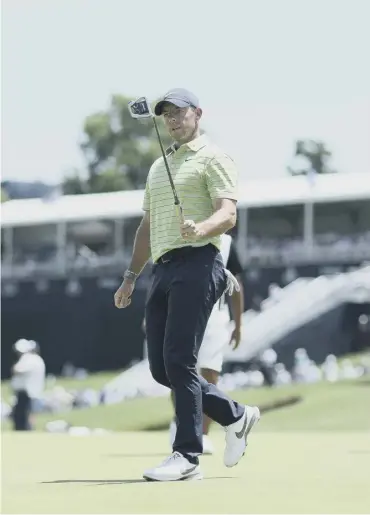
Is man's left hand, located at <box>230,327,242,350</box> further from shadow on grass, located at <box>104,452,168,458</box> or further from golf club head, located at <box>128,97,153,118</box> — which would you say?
golf club head, located at <box>128,97,153,118</box>

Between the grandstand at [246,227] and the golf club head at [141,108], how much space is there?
27.0 meters

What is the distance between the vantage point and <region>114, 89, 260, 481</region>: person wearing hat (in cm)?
633

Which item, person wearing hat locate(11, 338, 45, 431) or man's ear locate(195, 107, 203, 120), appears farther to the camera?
person wearing hat locate(11, 338, 45, 431)

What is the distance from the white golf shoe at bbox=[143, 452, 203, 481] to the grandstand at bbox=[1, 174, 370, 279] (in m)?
26.8

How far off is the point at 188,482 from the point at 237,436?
464 millimetres

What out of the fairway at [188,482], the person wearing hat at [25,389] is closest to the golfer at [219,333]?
the fairway at [188,482]

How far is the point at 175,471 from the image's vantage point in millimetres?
6316

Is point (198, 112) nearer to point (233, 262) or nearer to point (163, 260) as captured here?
point (163, 260)

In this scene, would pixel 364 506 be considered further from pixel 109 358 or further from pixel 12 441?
pixel 109 358

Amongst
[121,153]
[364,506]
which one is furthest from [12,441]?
[121,153]

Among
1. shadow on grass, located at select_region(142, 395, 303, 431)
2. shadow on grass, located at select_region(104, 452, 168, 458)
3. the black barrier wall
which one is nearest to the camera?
shadow on grass, located at select_region(104, 452, 168, 458)

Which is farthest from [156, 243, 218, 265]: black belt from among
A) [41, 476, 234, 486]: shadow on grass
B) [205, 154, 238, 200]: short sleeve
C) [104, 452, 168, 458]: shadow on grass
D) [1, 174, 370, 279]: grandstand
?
[1, 174, 370, 279]: grandstand

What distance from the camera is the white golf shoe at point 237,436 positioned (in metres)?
6.68

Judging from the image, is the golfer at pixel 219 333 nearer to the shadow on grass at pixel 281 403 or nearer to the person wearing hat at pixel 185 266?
the person wearing hat at pixel 185 266
